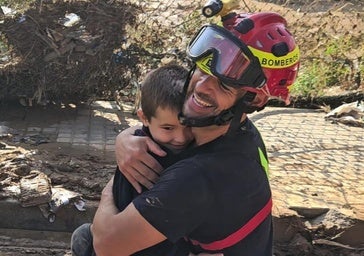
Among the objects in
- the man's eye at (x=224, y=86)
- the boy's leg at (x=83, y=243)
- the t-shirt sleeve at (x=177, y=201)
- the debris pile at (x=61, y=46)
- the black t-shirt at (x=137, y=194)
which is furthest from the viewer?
the debris pile at (x=61, y=46)

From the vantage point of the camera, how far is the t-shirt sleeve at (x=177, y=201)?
1997mm

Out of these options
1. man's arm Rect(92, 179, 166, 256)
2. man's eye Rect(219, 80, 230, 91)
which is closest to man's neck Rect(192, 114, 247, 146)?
man's eye Rect(219, 80, 230, 91)

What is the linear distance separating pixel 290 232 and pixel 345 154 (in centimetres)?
162

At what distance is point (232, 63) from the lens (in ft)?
6.75

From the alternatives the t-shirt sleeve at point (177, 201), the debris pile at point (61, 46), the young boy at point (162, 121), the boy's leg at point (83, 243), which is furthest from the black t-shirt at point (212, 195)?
the debris pile at point (61, 46)

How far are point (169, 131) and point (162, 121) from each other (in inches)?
2.2

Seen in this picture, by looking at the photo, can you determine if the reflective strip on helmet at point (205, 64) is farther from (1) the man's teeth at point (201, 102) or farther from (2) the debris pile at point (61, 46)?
(2) the debris pile at point (61, 46)

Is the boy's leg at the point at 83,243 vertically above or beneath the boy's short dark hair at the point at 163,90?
beneath

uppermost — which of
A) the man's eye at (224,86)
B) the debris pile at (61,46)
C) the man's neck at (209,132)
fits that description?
the man's eye at (224,86)

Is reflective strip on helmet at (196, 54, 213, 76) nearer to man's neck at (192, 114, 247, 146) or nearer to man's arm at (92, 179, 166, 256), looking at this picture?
man's neck at (192, 114, 247, 146)

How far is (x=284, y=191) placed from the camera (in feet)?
15.8

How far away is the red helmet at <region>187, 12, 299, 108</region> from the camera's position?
81.4 inches

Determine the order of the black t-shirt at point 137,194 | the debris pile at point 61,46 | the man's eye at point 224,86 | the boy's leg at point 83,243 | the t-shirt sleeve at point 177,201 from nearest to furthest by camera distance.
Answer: the t-shirt sleeve at point 177,201 < the man's eye at point 224,86 < the black t-shirt at point 137,194 < the boy's leg at point 83,243 < the debris pile at point 61,46

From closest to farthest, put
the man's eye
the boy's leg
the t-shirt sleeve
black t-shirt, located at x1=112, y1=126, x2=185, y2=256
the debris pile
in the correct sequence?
the t-shirt sleeve → the man's eye → black t-shirt, located at x1=112, y1=126, x2=185, y2=256 → the boy's leg → the debris pile
